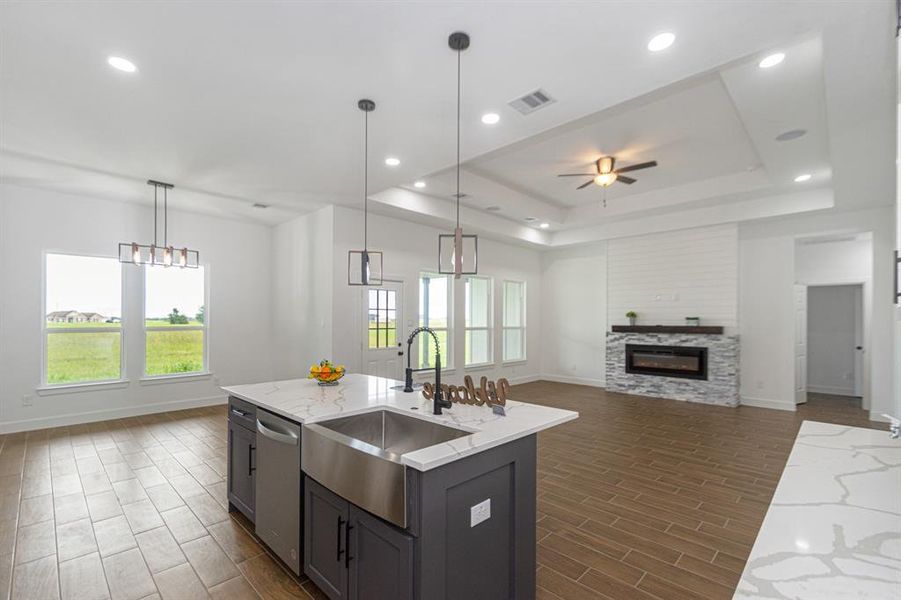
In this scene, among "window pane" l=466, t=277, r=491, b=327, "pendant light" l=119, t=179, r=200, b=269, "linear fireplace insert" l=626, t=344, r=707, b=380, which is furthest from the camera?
"window pane" l=466, t=277, r=491, b=327

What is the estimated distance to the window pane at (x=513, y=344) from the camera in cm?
888

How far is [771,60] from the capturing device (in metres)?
2.88

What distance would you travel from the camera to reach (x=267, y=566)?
2.47 m

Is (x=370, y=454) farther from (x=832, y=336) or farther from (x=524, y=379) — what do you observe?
(x=832, y=336)

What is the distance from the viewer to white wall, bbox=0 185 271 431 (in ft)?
16.7

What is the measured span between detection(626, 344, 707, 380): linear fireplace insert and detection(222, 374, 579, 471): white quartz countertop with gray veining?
555 cm

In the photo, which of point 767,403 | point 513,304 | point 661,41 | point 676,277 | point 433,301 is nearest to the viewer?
point 661,41

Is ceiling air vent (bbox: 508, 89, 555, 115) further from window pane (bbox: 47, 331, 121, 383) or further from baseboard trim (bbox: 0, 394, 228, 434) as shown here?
baseboard trim (bbox: 0, 394, 228, 434)

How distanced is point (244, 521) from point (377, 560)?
1.74 meters

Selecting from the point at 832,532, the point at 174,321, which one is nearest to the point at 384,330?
the point at 174,321

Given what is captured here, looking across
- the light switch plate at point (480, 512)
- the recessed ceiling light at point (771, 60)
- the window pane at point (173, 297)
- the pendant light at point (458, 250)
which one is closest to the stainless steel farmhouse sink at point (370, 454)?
the light switch plate at point (480, 512)

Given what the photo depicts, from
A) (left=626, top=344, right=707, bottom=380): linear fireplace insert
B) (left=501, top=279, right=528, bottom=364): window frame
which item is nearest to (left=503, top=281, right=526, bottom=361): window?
(left=501, top=279, right=528, bottom=364): window frame

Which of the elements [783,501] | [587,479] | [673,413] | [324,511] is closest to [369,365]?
[587,479]

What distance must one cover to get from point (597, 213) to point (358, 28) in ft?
19.9
